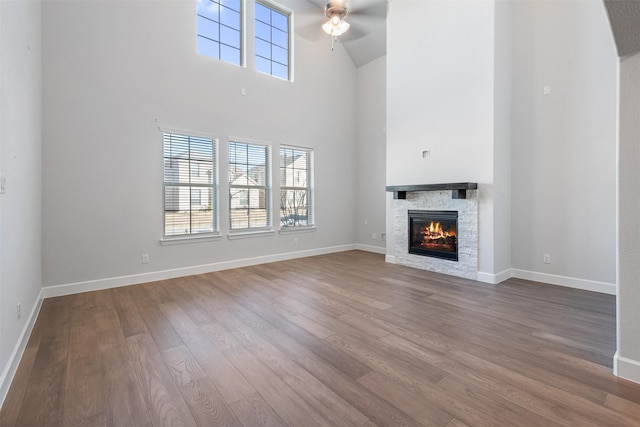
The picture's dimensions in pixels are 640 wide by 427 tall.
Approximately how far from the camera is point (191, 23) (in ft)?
15.5

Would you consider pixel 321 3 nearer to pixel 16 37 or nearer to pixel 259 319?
pixel 16 37

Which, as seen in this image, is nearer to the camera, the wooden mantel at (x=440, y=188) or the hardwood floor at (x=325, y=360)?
the hardwood floor at (x=325, y=360)

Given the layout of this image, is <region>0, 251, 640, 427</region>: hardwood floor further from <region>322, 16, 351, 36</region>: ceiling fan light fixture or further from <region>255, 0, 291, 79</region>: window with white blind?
<region>255, 0, 291, 79</region>: window with white blind

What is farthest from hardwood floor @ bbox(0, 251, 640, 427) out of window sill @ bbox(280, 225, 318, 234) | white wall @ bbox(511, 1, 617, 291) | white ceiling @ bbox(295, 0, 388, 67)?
white ceiling @ bbox(295, 0, 388, 67)

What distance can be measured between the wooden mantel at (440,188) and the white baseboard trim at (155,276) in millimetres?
2324

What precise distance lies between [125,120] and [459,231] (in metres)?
5.14

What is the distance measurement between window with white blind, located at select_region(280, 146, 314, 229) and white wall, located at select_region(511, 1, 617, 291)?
147 inches

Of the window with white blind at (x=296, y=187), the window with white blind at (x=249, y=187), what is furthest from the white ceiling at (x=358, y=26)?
the window with white blind at (x=249, y=187)

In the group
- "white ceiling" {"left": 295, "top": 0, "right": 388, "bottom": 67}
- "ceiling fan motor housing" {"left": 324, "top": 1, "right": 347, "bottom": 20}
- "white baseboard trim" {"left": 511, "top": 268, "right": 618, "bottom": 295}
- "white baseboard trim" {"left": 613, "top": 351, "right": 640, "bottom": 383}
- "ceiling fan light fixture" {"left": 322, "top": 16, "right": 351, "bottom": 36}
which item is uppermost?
"white ceiling" {"left": 295, "top": 0, "right": 388, "bottom": 67}

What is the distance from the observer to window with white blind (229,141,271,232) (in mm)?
5297

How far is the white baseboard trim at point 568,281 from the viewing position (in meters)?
3.64

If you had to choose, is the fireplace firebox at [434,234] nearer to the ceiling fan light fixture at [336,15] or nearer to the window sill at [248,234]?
the window sill at [248,234]

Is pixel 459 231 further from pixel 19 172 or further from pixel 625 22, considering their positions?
pixel 19 172

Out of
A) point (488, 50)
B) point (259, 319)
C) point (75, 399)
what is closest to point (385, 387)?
point (259, 319)
